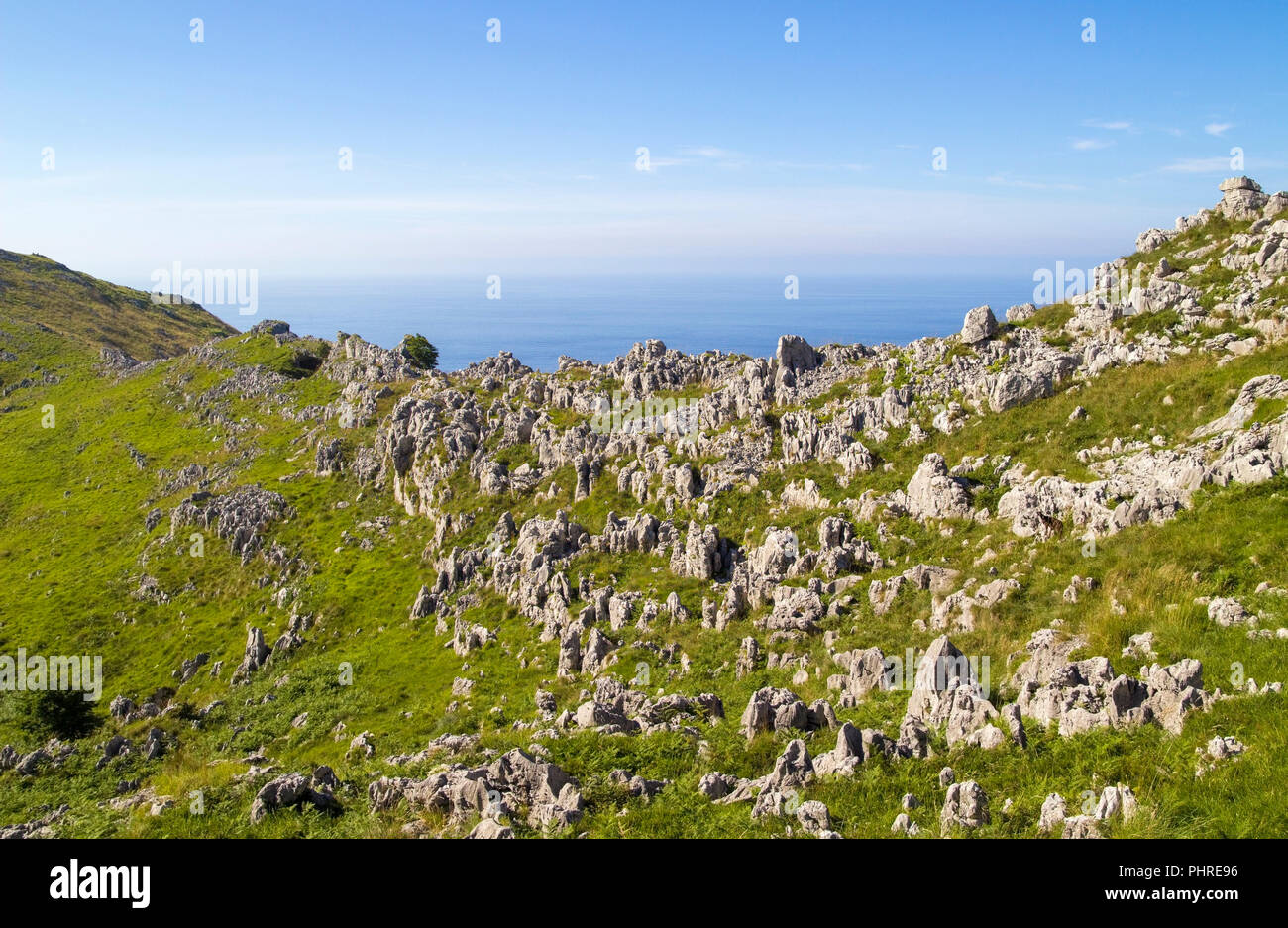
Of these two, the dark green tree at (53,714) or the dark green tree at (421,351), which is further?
the dark green tree at (421,351)

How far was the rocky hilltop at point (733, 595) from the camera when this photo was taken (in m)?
15.6

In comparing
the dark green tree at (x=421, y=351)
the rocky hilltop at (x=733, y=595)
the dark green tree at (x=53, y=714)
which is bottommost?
the dark green tree at (x=53, y=714)

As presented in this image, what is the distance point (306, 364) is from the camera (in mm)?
112500

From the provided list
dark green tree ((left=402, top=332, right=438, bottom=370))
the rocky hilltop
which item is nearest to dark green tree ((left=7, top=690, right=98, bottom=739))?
the rocky hilltop

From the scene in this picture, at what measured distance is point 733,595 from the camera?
116ft

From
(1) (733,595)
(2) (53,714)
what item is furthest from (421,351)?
(1) (733,595)

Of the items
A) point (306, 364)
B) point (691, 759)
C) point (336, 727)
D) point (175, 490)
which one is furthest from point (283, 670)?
point (306, 364)

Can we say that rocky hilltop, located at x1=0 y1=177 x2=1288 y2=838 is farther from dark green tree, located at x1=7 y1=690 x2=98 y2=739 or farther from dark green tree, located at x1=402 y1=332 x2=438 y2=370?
dark green tree, located at x1=402 y1=332 x2=438 y2=370

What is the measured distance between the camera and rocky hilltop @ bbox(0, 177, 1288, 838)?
15633mm

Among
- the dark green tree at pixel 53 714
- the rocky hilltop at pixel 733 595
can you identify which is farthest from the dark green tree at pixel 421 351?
the dark green tree at pixel 53 714

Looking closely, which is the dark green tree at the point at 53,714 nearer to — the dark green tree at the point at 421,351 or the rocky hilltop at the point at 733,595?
the rocky hilltop at the point at 733,595

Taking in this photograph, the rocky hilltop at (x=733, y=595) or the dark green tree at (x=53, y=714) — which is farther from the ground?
the rocky hilltop at (x=733, y=595)

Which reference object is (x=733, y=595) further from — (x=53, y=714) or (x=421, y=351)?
(x=421, y=351)
